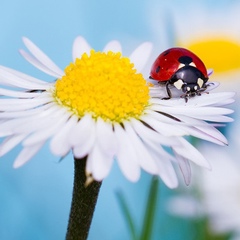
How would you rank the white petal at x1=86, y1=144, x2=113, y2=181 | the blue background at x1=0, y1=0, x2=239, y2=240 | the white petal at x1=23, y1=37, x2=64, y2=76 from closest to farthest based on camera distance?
the white petal at x1=86, y1=144, x2=113, y2=181 < the white petal at x1=23, y1=37, x2=64, y2=76 < the blue background at x1=0, y1=0, x2=239, y2=240

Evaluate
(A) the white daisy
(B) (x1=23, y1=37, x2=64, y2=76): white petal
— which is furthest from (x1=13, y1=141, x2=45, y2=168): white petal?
(B) (x1=23, y1=37, x2=64, y2=76): white petal

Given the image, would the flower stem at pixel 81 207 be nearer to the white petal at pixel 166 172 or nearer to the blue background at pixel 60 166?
the white petal at pixel 166 172

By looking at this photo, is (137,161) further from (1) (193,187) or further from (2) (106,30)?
(2) (106,30)

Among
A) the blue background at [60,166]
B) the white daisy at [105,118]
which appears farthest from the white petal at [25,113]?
the blue background at [60,166]

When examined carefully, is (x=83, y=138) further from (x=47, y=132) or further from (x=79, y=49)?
(x=79, y=49)

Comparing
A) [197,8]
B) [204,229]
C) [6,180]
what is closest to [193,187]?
[204,229]

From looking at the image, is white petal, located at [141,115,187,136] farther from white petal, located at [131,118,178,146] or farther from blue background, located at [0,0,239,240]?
blue background, located at [0,0,239,240]

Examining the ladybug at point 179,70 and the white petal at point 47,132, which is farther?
the ladybug at point 179,70

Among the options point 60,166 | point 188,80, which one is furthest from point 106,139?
point 60,166

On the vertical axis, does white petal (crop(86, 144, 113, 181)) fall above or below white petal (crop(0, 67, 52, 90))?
below
